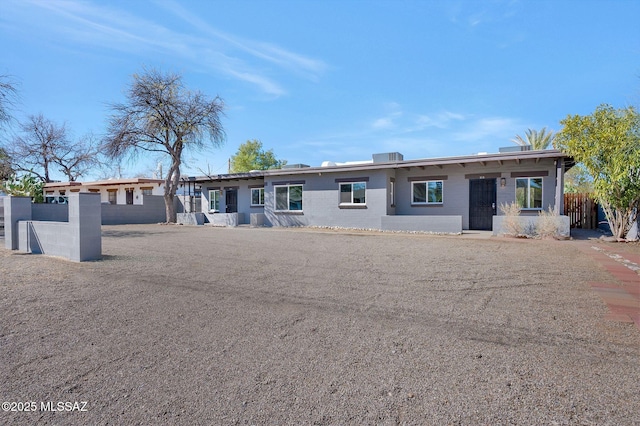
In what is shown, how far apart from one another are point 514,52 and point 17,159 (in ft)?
133

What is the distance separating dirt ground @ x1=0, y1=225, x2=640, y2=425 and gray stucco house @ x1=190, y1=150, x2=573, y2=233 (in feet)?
29.5

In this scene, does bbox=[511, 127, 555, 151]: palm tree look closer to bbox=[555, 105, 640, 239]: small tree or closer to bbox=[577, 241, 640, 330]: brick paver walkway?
bbox=[555, 105, 640, 239]: small tree

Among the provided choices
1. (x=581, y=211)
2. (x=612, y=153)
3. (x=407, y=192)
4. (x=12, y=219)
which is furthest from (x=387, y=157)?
(x=12, y=219)

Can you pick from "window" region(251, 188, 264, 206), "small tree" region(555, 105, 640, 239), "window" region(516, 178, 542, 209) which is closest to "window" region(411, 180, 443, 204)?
"window" region(516, 178, 542, 209)

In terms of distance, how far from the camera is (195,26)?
507 inches

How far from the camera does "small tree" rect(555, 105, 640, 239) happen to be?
1112 centimetres

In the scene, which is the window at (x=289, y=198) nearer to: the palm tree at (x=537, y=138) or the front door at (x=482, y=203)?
the front door at (x=482, y=203)

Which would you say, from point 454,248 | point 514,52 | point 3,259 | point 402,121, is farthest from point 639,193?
point 3,259

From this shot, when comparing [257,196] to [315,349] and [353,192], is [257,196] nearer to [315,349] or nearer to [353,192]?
[353,192]

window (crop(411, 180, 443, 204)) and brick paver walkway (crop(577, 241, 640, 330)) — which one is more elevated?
window (crop(411, 180, 443, 204))

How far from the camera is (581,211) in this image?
58.0 ft

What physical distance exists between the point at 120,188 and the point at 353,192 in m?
23.4

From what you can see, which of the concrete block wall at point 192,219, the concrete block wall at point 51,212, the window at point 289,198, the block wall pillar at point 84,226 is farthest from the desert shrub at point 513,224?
the concrete block wall at point 51,212

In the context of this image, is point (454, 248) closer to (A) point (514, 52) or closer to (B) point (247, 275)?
(B) point (247, 275)
